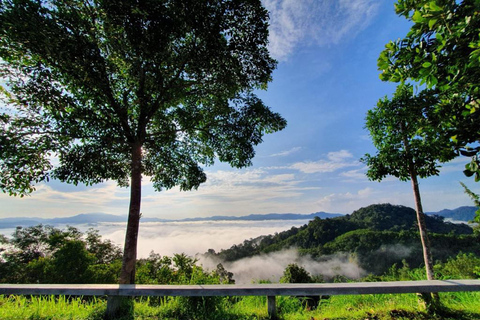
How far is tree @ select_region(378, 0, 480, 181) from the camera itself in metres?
2.01

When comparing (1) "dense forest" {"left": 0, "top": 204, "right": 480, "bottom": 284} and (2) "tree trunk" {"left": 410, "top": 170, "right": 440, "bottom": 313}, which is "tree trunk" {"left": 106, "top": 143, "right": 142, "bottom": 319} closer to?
(1) "dense forest" {"left": 0, "top": 204, "right": 480, "bottom": 284}

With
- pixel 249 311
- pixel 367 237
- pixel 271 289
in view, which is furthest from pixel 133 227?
pixel 367 237

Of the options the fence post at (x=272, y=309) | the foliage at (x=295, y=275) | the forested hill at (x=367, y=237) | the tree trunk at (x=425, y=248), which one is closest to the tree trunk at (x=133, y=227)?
the fence post at (x=272, y=309)

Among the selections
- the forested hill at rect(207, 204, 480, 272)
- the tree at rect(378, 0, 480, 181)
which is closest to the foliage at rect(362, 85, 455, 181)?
the tree at rect(378, 0, 480, 181)

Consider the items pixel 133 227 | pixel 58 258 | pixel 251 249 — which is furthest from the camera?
pixel 251 249

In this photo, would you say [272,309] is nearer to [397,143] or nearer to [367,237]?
A: [397,143]

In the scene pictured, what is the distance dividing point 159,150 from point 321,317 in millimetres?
6345

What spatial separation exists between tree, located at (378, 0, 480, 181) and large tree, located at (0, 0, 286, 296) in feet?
14.0

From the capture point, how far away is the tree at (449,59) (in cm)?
201

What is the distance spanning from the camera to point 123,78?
6.64 metres

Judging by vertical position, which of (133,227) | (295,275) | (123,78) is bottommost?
(295,275)

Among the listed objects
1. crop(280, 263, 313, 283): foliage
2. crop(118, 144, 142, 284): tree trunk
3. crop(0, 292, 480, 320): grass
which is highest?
crop(118, 144, 142, 284): tree trunk

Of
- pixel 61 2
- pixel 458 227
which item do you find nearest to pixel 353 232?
pixel 458 227

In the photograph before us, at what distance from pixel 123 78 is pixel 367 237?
68752 millimetres
